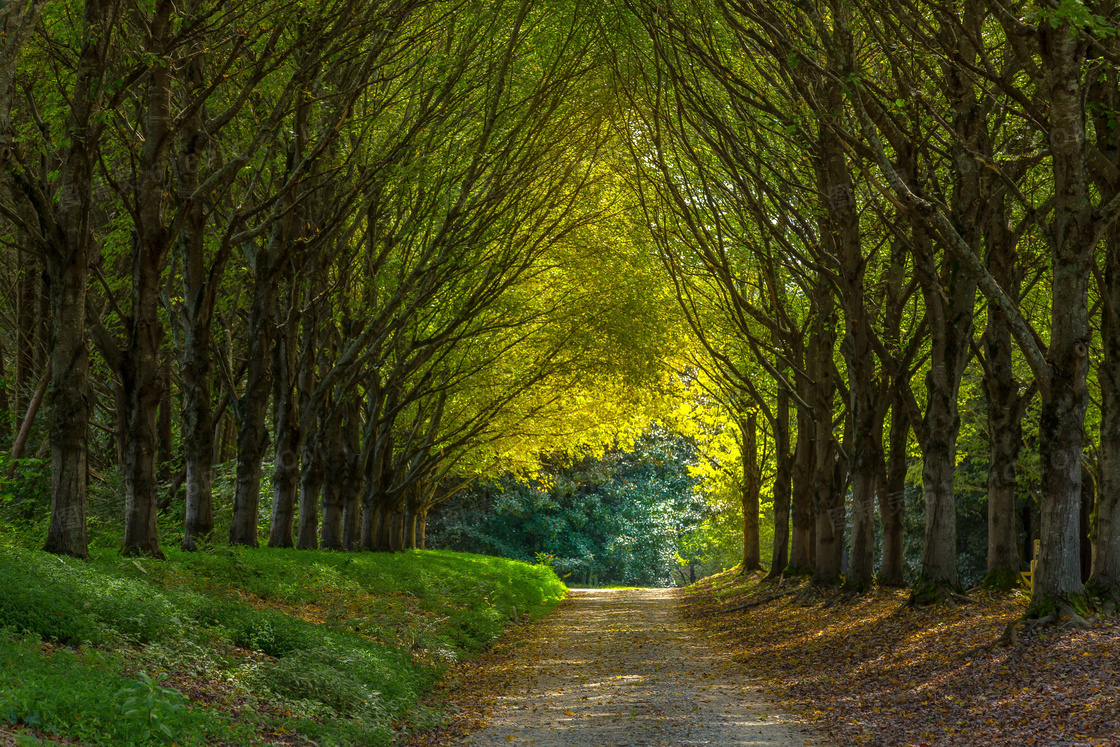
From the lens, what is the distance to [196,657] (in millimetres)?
7734

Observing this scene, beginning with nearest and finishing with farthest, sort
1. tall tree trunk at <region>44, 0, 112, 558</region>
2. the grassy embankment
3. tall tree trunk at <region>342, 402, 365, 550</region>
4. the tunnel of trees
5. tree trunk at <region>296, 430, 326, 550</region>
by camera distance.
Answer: the grassy embankment → tall tree trunk at <region>44, 0, 112, 558</region> → the tunnel of trees → tree trunk at <region>296, 430, 326, 550</region> → tall tree trunk at <region>342, 402, 365, 550</region>

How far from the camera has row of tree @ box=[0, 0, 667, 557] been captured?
35.4 ft

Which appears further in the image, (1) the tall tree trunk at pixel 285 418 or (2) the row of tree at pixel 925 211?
(1) the tall tree trunk at pixel 285 418

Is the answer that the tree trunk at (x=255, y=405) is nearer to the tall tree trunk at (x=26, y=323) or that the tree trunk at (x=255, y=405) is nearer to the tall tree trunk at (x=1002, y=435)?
the tall tree trunk at (x=26, y=323)

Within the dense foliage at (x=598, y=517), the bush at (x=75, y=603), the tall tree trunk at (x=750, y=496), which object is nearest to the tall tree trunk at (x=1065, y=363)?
the bush at (x=75, y=603)

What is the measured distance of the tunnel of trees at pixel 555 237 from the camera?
33.9 ft

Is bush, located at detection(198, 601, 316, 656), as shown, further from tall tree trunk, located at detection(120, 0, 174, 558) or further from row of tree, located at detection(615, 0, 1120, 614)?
row of tree, located at detection(615, 0, 1120, 614)

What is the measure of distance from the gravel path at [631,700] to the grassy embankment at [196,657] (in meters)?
1.06

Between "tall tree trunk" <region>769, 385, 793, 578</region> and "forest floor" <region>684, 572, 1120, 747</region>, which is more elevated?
"tall tree trunk" <region>769, 385, 793, 578</region>

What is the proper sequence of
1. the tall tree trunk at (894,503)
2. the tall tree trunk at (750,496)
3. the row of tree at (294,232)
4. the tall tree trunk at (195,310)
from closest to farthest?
the row of tree at (294,232)
the tall tree trunk at (195,310)
the tall tree trunk at (894,503)
the tall tree trunk at (750,496)

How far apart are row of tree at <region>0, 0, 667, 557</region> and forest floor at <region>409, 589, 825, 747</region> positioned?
490 cm

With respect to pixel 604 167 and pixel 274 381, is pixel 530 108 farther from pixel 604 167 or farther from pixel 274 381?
pixel 274 381

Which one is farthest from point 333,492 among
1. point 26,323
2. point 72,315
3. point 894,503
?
point 72,315

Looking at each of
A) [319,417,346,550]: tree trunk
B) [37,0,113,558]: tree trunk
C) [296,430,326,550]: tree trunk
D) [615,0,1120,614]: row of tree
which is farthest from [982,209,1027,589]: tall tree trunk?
[319,417,346,550]: tree trunk
